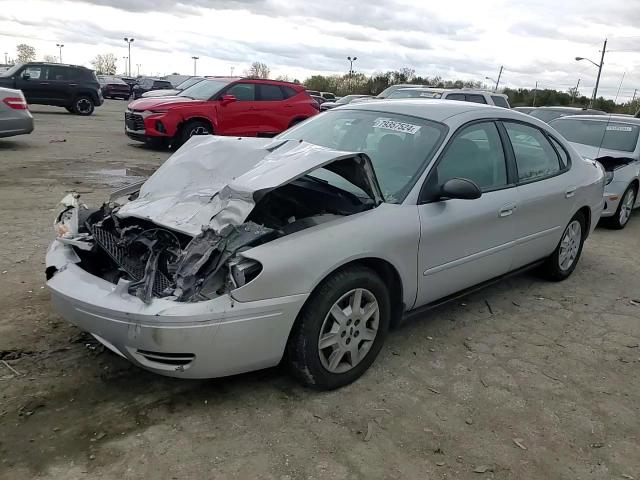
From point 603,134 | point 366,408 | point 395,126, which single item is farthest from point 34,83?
point 366,408

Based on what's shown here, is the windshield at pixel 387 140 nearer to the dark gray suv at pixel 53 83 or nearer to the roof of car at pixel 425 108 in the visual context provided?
the roof of car at pixel 425 108

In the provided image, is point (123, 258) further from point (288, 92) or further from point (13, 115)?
point (288, 92)

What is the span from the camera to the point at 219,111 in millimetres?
11812

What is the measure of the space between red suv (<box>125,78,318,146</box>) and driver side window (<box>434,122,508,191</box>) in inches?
335

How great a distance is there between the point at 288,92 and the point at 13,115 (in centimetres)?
587

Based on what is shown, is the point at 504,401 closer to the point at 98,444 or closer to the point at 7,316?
the point at 98,444

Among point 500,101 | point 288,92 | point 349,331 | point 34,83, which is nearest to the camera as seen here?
point 349,331

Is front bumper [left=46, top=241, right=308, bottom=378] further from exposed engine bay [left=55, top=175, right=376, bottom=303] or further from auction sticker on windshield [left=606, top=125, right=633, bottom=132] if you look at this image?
auction sticker on windshield [left=606, top=125, right=633, bottom=132]

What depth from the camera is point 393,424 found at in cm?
288

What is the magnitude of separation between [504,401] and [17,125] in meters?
10.7

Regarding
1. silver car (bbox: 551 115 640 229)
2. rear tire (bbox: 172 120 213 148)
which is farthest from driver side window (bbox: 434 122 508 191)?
rear tire (bbox: 172 120 213 148)

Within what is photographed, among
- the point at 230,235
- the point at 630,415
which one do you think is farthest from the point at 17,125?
the point at 630,415

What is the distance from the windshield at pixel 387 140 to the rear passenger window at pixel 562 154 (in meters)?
1.63

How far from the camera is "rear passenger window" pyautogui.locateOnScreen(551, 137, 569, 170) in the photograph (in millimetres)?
4812
